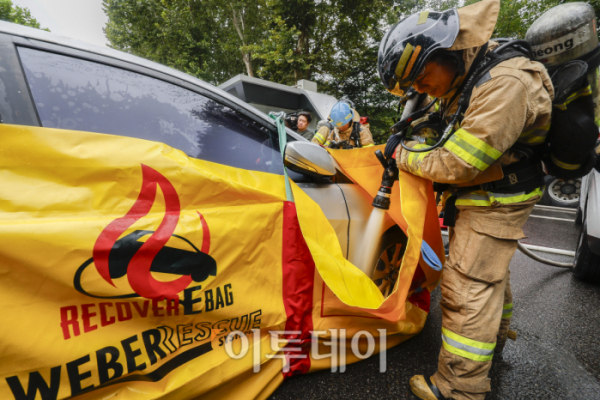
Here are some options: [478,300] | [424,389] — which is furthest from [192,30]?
[424,389]

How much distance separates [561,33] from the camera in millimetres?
1247

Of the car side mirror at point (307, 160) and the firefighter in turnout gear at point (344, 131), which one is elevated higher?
the firefighter in turnout gear at point (344, 131)

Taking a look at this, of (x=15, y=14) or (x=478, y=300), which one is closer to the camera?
(x=478, y=300)

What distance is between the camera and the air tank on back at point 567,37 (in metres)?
1.22

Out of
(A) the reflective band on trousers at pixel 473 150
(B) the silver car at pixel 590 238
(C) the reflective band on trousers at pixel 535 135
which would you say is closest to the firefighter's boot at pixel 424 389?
(A) the reflective band on trousers at pixel 473 150

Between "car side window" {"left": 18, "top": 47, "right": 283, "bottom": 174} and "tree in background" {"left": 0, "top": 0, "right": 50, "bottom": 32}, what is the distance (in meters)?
22.7

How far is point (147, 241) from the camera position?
103cm

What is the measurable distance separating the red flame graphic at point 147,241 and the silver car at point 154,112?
272 millimetres

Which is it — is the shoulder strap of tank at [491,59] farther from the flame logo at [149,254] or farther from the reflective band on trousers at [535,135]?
the flame logo at [149,254]

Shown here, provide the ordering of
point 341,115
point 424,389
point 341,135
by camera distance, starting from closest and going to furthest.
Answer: point 424,389, point 341,115, point 341,135

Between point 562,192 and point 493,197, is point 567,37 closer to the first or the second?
point 493,197

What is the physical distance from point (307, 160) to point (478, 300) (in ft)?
3.51

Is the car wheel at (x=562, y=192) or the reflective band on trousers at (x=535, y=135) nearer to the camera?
the reflective band on trousers at (x=535, y=135)

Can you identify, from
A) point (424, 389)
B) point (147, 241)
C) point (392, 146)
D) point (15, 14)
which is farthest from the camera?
point (15, 14)
